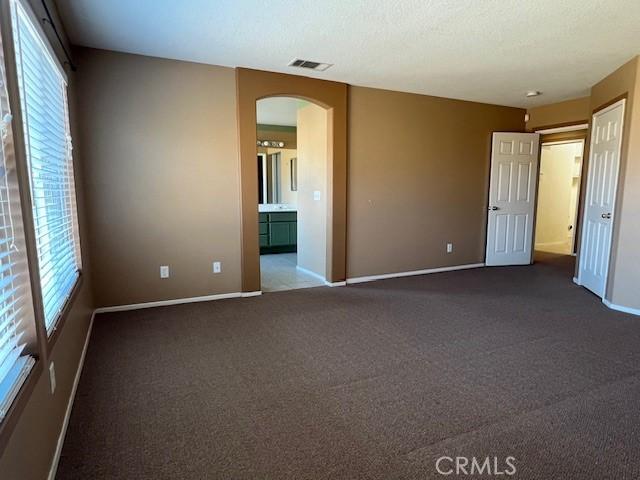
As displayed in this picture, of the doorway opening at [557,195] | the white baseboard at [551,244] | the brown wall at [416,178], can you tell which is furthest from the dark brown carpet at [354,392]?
the doorway opening at [557,195]

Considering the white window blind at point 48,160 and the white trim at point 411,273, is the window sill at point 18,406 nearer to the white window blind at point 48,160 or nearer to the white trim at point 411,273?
the white window blind at point 48,160

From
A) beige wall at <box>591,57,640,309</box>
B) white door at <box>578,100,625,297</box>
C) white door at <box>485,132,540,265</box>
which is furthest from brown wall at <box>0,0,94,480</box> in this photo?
white door at <box>485,132,540,265</box>

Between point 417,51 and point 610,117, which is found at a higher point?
point 417,51

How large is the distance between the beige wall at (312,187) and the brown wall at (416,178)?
357 mm

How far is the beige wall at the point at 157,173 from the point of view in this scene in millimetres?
3625

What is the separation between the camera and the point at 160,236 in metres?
3.94

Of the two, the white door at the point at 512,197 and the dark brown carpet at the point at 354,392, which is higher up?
the white door at the point at 512,197

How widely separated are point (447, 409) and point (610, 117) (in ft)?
12.8

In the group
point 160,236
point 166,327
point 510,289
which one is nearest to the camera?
point 166,327

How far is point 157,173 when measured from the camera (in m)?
3.86

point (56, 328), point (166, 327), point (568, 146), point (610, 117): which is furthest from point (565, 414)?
point (568, 146)

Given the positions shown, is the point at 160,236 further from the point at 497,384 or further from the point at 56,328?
the point at 497,384

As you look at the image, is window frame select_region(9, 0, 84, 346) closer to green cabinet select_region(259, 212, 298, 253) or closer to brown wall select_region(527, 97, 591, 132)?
green cabinet select_region(259, 212, 298, 253)

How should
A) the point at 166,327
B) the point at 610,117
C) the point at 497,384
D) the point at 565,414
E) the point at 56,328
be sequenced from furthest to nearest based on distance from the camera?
the point at 610,117
the point at 166,327
the point at 497,384
the point at 565,414
the point at 56,328
